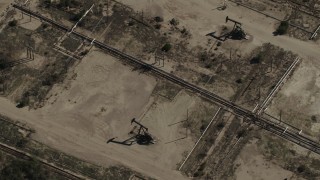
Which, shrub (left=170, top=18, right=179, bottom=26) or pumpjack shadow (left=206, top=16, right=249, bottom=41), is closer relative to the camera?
pumpjack shadow (left=206, top=16, right=249, bottom=41)

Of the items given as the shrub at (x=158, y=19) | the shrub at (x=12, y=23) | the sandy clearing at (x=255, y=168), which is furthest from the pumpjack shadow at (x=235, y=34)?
the shrub at (x=12, y=23)

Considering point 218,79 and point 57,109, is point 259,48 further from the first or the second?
point 57,109

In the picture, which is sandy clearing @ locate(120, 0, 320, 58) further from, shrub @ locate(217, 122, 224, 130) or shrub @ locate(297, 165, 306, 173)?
shrub @ locate(297, 165, 306, 173)

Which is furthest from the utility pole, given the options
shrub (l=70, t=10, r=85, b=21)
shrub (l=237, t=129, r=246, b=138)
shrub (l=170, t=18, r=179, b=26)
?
shrub (l=237, t=129, r=246, b=138)

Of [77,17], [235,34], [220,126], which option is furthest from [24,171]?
[235,34]

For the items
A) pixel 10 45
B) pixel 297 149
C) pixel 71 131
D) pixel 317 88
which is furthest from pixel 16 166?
pixel 317 88

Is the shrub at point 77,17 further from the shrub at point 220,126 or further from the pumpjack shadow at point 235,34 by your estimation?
the shrub at point 220,126
